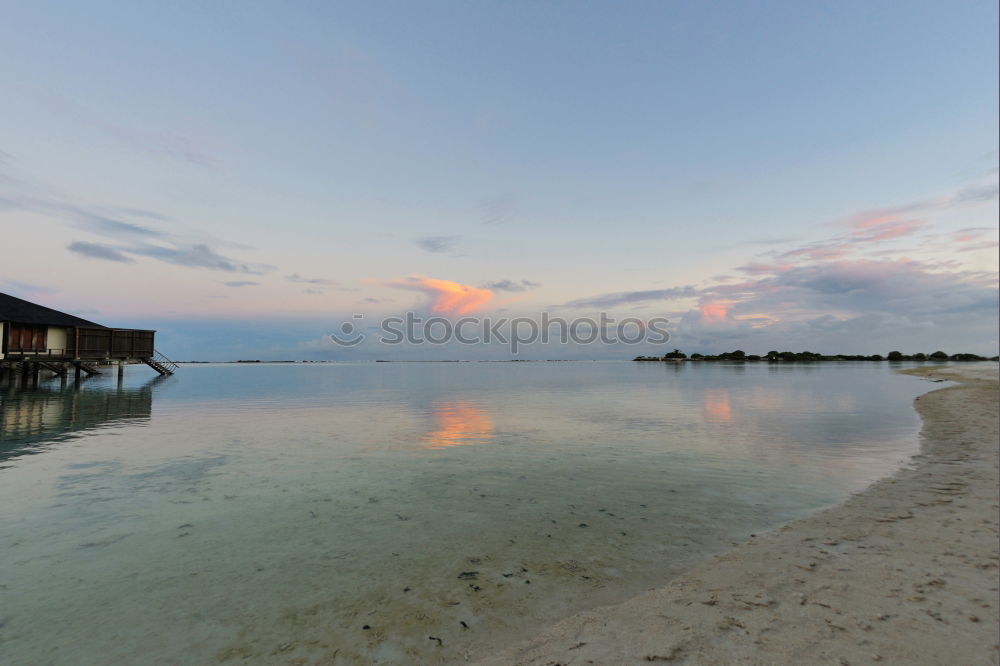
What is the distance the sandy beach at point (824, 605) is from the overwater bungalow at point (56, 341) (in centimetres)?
6776

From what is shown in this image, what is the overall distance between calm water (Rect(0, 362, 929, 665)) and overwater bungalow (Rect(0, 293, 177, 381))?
42.2m

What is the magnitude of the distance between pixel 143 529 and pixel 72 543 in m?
1.08

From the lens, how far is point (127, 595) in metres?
6.62

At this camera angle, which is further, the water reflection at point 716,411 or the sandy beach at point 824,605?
the water reflection at point 716,411

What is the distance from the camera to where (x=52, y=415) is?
27.0 meters

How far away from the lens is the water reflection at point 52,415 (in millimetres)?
18763

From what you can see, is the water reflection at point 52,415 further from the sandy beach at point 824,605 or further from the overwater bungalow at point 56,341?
the sandy beach at point 824,605

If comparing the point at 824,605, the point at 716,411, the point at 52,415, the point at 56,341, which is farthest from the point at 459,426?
the point at 56,341

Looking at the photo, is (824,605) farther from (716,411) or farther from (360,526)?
(716,411)

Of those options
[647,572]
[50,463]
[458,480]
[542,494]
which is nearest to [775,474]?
[542,494]

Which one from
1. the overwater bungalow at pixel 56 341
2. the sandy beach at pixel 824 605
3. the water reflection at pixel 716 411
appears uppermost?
the overwater bungalow at pixel 56 341

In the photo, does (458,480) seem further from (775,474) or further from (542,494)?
(775,474)

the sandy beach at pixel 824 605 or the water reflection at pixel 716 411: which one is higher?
the sandy beach at pixel 824 605

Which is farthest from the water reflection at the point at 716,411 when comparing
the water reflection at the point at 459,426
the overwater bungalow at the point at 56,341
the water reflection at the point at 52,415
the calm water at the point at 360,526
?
the overwater bungalow at the point at 56,341
